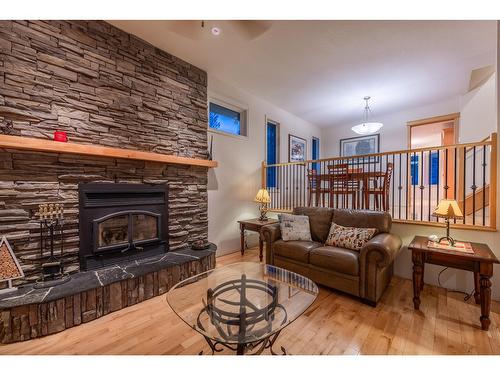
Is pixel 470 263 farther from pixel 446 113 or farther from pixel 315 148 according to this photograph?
pixel 315 148

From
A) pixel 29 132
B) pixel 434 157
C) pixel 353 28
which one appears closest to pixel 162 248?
pixel 29 132

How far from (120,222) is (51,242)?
0.64m

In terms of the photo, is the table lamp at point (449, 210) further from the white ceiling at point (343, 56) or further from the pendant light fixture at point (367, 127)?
the pendant light fixture at point (367, 127)

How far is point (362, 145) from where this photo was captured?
234 inches

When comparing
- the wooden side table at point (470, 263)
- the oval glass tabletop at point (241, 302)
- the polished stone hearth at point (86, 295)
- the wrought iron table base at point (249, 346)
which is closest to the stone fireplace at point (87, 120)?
the polished stone hearth at point (86, 295)

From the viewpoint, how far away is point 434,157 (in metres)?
6.13

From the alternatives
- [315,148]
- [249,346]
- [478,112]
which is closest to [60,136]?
[249,346]

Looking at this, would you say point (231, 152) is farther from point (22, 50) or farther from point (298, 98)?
point (22, 50)

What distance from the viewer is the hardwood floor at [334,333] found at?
1.54 meters

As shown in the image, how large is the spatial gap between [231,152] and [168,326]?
2.75m

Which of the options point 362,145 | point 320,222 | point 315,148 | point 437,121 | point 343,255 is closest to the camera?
point 343,255

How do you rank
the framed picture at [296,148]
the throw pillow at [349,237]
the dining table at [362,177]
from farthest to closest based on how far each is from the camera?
the framed picture at [296,148] → the dining table at [362,177] → the throw pillow at [349,237]

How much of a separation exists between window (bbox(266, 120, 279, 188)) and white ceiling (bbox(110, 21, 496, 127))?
0.74m

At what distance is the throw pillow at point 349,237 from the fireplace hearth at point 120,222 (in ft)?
7.17
